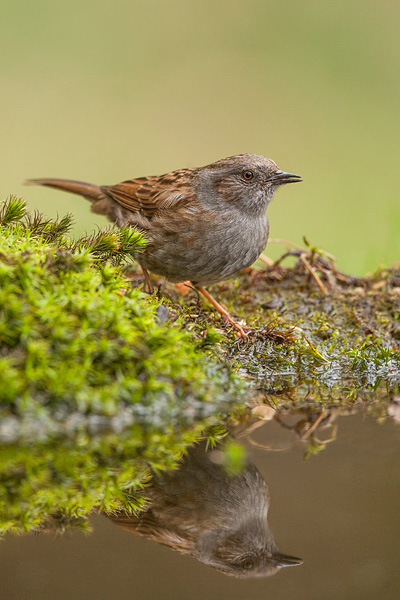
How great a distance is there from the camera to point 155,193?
6074mm

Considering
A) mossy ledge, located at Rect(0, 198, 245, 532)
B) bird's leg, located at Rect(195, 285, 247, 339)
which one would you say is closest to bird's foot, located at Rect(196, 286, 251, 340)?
bird's leg, located at Rect(195, 285, 247, 339)

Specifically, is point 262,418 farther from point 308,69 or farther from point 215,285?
point 308,69

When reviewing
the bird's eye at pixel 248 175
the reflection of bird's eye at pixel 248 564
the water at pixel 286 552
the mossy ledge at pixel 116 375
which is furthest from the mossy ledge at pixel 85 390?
the bird's eye at pixel 248 175

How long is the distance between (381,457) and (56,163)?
1223 cm

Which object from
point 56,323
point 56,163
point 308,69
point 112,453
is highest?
point 308,69

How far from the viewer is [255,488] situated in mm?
2900

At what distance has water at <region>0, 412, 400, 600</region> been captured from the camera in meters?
2.31

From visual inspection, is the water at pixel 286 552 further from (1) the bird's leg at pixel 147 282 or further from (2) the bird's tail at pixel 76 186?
(2) the bird's tail at pixel 76 186

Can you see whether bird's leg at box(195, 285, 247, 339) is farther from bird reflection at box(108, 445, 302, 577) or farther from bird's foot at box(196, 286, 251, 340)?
bird reflection at box(108, 445, 302, 577)

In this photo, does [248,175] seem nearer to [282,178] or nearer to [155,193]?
[282,178]

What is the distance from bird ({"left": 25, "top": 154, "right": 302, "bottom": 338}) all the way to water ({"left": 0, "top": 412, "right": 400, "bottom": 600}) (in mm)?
2248

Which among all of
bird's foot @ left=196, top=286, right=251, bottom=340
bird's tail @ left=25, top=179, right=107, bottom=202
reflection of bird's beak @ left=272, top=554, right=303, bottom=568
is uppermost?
bird's tail @ left=25, top=179, right=107, bottom=202

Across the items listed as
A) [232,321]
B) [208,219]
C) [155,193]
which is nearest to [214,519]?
[232,321]

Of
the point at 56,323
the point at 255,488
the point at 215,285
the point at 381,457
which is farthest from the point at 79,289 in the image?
the point at 215,285
